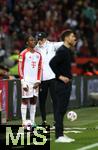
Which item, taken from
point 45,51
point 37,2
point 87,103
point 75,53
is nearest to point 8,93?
point 45,51

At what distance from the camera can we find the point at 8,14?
30.6m

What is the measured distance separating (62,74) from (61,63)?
207 millimetres

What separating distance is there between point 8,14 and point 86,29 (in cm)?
347

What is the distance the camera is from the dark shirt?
524 inches

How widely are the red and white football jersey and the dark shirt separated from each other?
2080 mm

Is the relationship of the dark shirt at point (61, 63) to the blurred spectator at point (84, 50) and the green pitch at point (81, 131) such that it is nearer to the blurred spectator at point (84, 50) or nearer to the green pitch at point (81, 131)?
the green pitch at point (81, 131)

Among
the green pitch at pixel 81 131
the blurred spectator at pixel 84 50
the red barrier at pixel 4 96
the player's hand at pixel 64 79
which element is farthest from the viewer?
the blurred spectator at pixel 84 50

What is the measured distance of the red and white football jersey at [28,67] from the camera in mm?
15367

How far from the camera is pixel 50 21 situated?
30109mm

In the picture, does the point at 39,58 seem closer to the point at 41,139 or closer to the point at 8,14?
the point at 41,139

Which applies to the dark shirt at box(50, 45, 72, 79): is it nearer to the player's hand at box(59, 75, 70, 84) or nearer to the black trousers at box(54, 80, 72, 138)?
the player's hand at box(59, 75, 70, 84)

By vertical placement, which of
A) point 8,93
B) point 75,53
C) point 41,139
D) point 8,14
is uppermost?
point 8,14

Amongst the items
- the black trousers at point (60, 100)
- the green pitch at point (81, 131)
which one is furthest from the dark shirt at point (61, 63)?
the green pitch at point (81, 131)

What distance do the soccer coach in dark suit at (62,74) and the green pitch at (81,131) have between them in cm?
36
